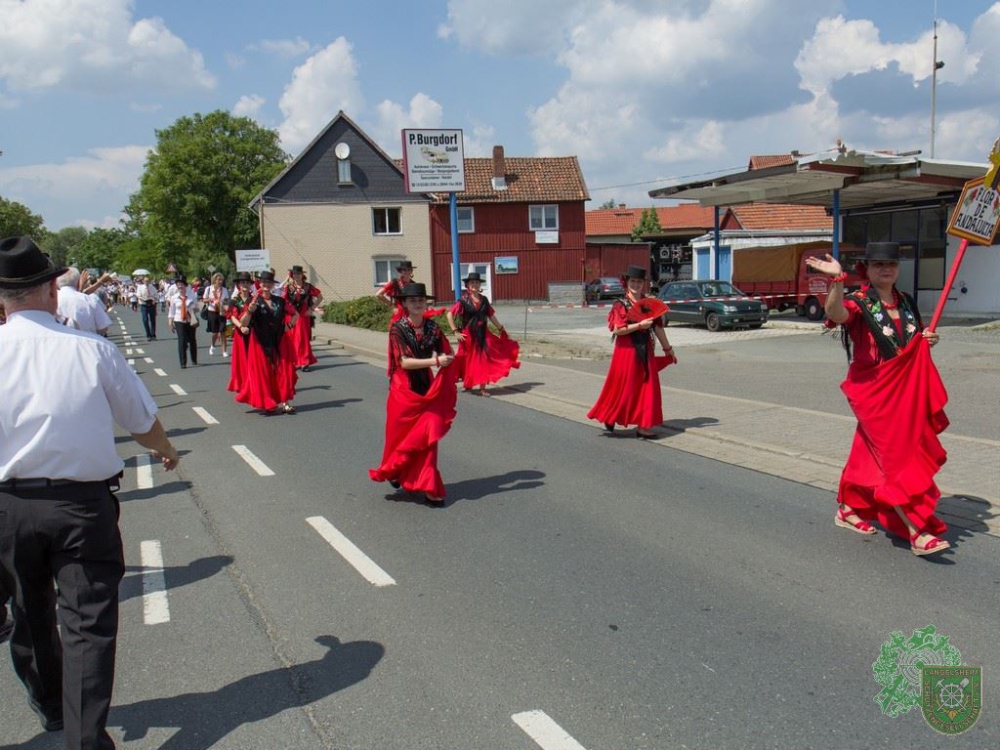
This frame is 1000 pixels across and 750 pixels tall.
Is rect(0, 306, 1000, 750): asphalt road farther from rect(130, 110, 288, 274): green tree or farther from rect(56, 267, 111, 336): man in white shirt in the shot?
rect(130, 110, 288, 274): green tree

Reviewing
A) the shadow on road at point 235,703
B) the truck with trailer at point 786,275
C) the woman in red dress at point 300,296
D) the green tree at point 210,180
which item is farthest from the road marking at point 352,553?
the green tree at point 210,180

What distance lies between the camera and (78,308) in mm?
9531

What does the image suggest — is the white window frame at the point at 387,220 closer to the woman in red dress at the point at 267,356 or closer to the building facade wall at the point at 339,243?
the building facade wall at the point at 339,243

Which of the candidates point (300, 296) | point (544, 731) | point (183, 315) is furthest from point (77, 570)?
point (183, 315)

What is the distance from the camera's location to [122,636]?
4555mm

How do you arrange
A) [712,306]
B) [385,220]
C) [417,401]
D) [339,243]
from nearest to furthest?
1. [417,401]
2. [712,306]
3. [339,243]
4. [385,220]

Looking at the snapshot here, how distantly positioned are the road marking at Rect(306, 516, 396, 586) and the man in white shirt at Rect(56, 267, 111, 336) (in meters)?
4.51

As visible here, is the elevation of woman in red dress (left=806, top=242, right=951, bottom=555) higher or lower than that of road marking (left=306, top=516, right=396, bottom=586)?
higher

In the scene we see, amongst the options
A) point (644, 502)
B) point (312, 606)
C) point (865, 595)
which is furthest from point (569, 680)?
point (644, 502)

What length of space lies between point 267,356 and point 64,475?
9.00 m

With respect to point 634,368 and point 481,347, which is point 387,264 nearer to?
point 481,347

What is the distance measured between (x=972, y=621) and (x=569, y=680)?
2.20 m

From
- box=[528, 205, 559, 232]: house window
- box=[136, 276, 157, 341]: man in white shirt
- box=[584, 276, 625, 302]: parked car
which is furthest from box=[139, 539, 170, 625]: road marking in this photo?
box=[528, 205, 559, 232]: house window

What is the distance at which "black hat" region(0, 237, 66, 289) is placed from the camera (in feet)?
10.3
